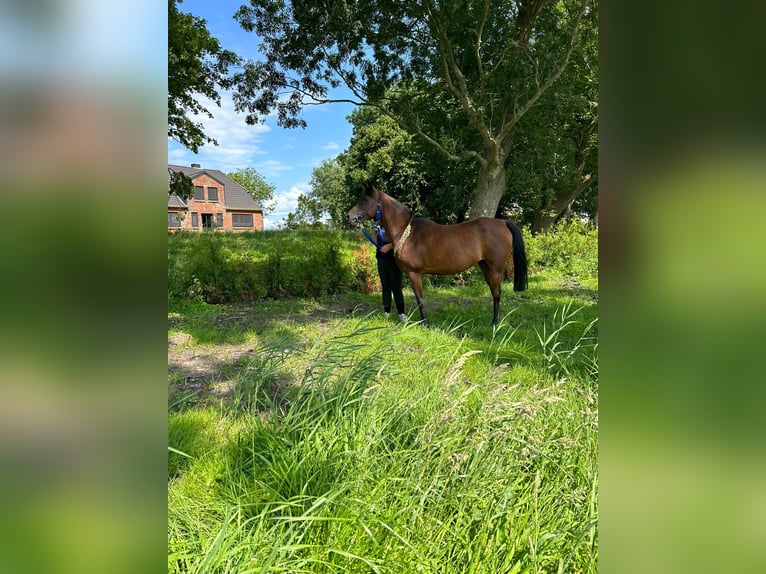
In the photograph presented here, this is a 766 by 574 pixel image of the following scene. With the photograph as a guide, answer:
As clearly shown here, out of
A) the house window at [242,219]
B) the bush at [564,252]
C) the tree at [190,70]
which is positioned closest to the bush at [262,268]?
the tree at [190,70]

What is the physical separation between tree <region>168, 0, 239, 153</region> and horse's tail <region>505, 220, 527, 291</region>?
7.56 m

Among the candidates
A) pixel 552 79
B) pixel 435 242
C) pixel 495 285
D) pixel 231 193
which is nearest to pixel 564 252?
pixel 552 79

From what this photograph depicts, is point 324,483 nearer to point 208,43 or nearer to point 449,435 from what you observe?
point 449,435

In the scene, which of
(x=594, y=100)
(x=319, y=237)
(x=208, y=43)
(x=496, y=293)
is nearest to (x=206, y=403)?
(x=496, y=293)

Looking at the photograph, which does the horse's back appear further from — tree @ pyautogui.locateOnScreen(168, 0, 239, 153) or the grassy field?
tree @ pyautogui.locateOnScreen(168, 0, 239, 153)

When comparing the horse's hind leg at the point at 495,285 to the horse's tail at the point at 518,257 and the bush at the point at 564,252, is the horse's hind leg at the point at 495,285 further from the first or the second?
the bush at the point at 564,252

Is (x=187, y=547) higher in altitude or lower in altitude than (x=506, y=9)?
lower

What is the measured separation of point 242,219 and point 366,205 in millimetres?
50993

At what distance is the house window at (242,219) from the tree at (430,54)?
4486cm

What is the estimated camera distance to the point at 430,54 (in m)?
10.1

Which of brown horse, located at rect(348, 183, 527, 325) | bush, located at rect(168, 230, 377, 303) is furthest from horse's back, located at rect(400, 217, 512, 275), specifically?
bush, located at rect(168, 230, 377, 303)

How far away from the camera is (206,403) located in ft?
11.3
